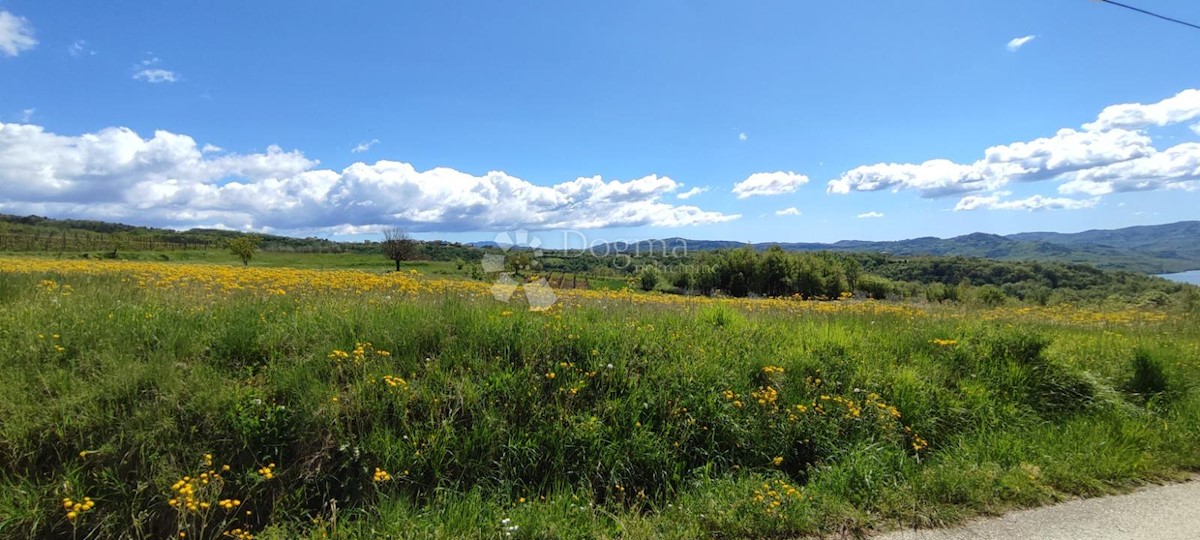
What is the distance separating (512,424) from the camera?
13.4 ft

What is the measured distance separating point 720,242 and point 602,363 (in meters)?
101

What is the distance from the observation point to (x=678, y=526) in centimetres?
333

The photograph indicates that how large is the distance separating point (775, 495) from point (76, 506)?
14.0 ft

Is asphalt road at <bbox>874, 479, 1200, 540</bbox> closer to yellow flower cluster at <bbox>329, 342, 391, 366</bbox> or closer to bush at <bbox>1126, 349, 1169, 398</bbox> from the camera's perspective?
bush at <bbox>1126, 349, 1169, 398</bbox>

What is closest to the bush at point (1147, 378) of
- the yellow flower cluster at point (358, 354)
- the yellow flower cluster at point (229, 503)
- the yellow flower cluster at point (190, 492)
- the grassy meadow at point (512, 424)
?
the grassy meadow at point (512, 424)

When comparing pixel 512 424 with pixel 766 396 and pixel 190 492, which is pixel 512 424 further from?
pixel 766 396

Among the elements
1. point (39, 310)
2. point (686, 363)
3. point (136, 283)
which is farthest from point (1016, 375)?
point (136, 283)

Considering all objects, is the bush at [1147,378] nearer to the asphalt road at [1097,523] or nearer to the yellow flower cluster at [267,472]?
the asphalt road at [1097,523]

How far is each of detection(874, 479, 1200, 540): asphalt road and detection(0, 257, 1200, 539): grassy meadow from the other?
15 centimetres

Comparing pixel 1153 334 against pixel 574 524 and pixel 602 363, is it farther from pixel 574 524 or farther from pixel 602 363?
pixel 574 524

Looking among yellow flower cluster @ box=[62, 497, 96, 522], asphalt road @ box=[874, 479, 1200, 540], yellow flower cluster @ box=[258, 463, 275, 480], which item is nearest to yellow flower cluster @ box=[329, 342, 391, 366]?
yellow flower cluster @ box=[258, 463, 275, 480]

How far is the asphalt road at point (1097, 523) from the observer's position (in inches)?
134

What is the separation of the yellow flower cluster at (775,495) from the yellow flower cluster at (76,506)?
13.2 feet

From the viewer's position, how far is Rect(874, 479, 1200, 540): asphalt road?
11.2 feet
